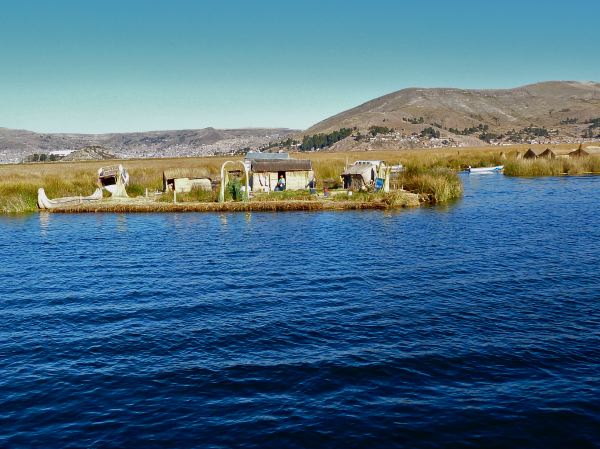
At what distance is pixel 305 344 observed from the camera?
56.0ft

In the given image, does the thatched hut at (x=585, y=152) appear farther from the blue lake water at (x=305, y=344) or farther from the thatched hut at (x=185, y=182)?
the blue lake water at (x=305, y=344)

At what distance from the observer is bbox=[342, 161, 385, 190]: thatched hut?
2372 inches

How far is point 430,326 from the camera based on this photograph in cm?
1844

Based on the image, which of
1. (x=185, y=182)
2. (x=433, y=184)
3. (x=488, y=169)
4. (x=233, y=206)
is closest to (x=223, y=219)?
(x=233, y=206)

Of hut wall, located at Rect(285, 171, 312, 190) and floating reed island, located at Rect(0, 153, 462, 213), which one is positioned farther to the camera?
hut wall, located at Rect(285, 171, 312, 190)

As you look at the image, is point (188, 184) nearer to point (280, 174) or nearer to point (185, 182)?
point (185, 182)

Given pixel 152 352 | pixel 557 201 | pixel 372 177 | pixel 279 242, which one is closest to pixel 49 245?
pixel 279 242

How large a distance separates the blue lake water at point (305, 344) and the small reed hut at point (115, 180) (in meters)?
26.0

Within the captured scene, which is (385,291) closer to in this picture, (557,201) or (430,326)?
(430,326)

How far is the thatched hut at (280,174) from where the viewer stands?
60938mm

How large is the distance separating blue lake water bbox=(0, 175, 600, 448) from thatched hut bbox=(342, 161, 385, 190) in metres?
26.5

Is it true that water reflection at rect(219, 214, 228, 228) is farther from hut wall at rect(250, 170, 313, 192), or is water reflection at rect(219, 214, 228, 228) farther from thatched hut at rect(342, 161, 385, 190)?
thatched hut at rect(342, 161, 385, 190)

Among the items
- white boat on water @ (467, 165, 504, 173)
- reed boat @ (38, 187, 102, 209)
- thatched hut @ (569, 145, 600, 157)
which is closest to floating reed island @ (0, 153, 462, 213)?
reed boat @ (38, 187, 102, 209)

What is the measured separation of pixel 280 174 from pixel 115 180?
60.9 feet
